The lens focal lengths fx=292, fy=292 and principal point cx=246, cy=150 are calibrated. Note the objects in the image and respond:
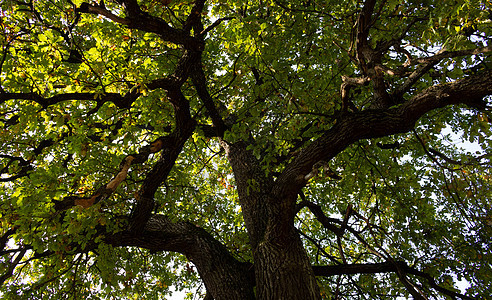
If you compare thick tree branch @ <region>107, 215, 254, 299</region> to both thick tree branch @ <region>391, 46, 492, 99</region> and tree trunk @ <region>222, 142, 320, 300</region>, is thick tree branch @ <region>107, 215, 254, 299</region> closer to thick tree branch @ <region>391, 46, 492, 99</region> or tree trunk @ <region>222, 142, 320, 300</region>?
tree trunk @ <region>222, 142, 320, 300</region>

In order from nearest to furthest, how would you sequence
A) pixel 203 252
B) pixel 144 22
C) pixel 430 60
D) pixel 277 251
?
pixel 430 60 < pixel 144 22 < pixel 277 251 < pixel 203 252

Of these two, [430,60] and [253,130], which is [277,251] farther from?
[430,60]

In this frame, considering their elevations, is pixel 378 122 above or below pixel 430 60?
above

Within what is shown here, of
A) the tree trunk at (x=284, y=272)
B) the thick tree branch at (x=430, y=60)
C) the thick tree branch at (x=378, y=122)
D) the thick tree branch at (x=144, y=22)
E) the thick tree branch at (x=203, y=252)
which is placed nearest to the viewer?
the thick tree branch at (x=430, y=60)

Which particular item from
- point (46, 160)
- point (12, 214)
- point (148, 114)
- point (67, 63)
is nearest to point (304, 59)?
point (148, 114)

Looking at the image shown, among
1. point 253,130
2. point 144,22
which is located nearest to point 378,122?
point 253,130

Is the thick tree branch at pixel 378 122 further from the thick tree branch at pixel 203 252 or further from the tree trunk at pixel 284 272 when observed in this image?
the thick tree branch at pixel 203 252

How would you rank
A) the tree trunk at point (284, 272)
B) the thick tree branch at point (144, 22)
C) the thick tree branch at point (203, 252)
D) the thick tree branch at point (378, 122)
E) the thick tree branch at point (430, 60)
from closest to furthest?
the thick tree branch at point (430, 60), the thick tree branch at point (378, 122), the thick tree branch at point (144, 22), the tree trunk at point (284, 272), the thick tree branch at point (203, 252)

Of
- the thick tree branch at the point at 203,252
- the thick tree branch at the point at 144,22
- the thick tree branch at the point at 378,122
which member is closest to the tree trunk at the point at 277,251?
the thick tree branch at the point at 378,122

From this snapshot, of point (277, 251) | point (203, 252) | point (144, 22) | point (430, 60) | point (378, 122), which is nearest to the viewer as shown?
point (430, 60)

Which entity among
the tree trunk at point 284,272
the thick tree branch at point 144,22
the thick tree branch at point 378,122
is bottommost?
the tree trunk at point 284,272

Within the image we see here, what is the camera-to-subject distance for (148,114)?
18.4 ft

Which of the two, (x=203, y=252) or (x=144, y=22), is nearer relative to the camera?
(x=144, y=22)

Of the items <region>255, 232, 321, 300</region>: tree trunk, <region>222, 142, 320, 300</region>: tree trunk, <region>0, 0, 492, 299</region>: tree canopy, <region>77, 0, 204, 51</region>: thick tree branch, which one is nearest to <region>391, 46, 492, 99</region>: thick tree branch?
<region>0, 0, 492, 299</region>: tree canopy
